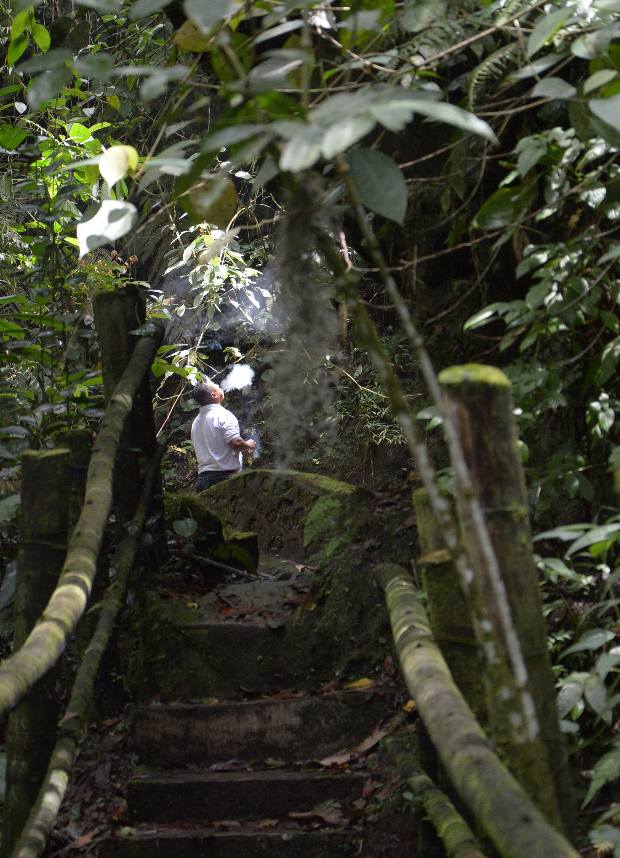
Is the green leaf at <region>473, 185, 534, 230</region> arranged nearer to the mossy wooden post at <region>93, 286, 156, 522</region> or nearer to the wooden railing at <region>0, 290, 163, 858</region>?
the wooden railing at <region>0, 290, 163, 858</region>

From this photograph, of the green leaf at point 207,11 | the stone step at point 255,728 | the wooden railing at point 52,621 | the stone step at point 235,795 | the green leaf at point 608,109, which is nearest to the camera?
the green leaf at point 207,11

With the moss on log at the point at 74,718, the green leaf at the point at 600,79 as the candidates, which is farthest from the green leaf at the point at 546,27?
the moss on log at the point at 74,718

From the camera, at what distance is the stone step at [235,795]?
3.46 metres

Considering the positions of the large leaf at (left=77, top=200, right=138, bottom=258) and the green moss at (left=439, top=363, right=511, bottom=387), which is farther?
the large leaf at (left=77, top=200, right=138, bottom=258)

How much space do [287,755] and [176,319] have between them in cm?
781

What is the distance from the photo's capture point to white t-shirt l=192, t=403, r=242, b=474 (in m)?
8.17

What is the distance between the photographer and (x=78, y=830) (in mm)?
3521

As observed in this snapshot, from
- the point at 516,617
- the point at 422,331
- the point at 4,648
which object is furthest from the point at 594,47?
the point at 4,648

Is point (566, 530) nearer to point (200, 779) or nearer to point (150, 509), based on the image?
point (200, 779)

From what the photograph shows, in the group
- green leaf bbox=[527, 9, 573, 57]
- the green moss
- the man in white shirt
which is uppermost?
the man in white shirt

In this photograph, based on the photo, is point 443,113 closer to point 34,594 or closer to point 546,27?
point 546,27

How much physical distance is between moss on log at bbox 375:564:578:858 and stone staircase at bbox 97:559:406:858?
5.73 ft

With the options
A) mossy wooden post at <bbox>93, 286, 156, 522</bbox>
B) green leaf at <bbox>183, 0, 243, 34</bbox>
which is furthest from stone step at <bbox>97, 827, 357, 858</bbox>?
green leaf at <bbox>183, 0, 243, 34</bbox>

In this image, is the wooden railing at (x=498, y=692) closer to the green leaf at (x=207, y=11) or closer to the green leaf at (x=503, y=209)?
the green leaf at (x=207, y=11)
